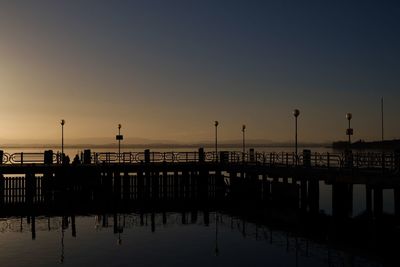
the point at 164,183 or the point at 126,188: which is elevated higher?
the point at 164,183

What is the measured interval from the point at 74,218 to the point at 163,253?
40.4ft

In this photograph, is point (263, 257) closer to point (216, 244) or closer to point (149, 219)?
point (216, 244)

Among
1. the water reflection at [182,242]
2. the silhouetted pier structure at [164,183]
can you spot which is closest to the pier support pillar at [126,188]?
the silhouetted pier structure at [164,183]

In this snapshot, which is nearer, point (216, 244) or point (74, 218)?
point (216, 244)

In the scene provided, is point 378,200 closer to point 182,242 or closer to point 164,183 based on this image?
point 182,242

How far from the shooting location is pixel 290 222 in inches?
1292

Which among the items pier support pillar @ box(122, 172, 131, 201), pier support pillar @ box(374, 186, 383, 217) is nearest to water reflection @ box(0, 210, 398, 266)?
pier support pillar @ box(374, 186, 383, 217)

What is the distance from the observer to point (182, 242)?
Answer: 91.9ft

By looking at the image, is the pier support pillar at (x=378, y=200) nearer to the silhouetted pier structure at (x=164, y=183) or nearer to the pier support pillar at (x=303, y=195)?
the silhouetted pier structure at (x=164, y=183)

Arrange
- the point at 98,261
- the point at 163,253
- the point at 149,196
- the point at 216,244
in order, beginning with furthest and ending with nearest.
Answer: the point at 149,196 < the point at 216,244 < the point at 163,253 < the point at 98,261

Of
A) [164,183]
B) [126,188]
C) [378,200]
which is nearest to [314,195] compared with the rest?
[378,200]

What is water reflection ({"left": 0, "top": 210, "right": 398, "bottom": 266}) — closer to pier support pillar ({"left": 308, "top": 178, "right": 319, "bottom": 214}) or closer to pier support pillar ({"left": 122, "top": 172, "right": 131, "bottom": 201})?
pier support pillar ({"left": 308, "top": 178, "right": 319, "bottom": 214})

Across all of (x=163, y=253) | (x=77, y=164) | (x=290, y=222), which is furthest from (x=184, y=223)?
(x=77, y=164)

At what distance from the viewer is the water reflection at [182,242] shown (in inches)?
928
